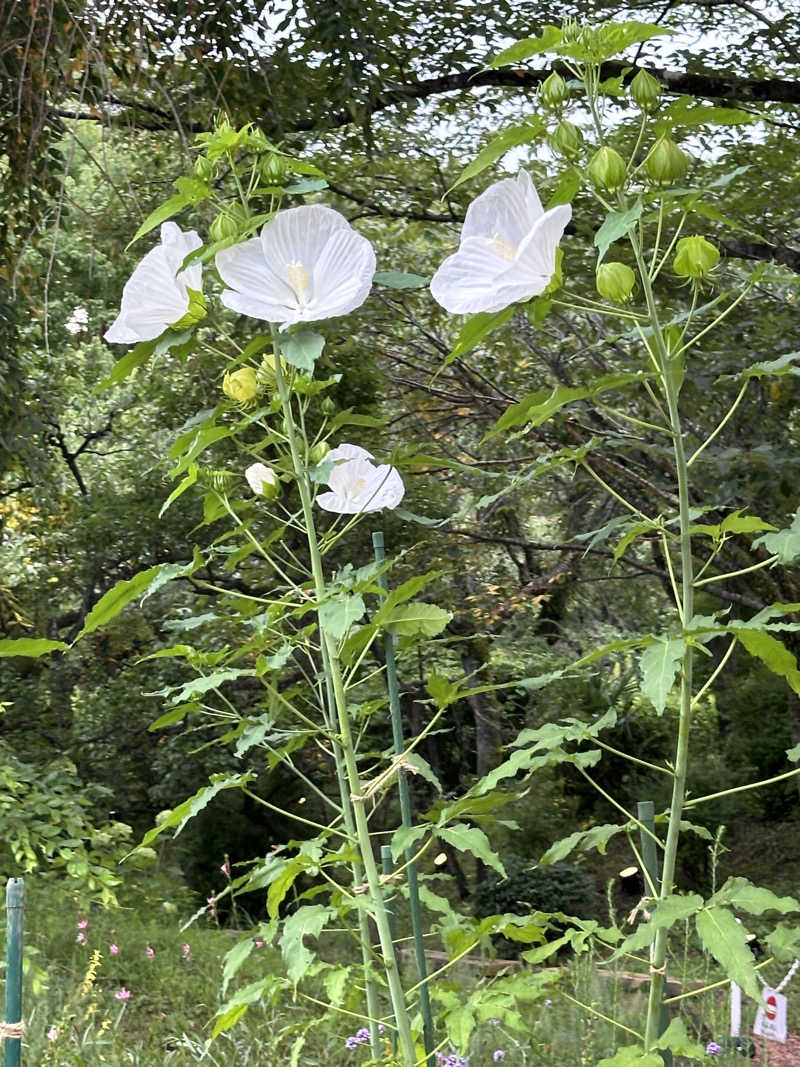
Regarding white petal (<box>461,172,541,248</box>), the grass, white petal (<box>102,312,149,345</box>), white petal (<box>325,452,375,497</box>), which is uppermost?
white petal (<box>461,172,541,248</box>)

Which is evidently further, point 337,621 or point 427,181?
point 427,181

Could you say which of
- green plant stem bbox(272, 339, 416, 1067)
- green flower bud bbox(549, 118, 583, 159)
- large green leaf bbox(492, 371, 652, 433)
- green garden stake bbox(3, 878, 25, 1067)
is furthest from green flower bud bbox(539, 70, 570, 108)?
green garden stake bbox(3, 878, 25, 1067)

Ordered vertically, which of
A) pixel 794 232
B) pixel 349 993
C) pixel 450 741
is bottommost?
pixel 450 741

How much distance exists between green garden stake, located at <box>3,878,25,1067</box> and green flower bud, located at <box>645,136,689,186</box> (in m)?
1.08

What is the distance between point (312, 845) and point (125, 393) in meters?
5.78

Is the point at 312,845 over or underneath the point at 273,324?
underneath

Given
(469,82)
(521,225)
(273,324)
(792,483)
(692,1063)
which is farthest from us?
(469,82)

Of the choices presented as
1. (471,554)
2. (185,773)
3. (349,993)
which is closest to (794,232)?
(471,554)

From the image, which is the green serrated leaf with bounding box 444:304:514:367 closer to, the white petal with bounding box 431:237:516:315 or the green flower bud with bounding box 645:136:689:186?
the white petal with bounding box 431:237:516:315

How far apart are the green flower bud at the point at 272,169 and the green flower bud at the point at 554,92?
0.87 feet

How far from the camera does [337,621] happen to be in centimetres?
119

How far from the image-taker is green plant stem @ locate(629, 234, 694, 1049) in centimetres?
112

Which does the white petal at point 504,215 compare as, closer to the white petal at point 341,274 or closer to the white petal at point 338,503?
the white petal at point 341,274

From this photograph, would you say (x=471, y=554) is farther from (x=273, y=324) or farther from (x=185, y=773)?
(x=273, y=324)
